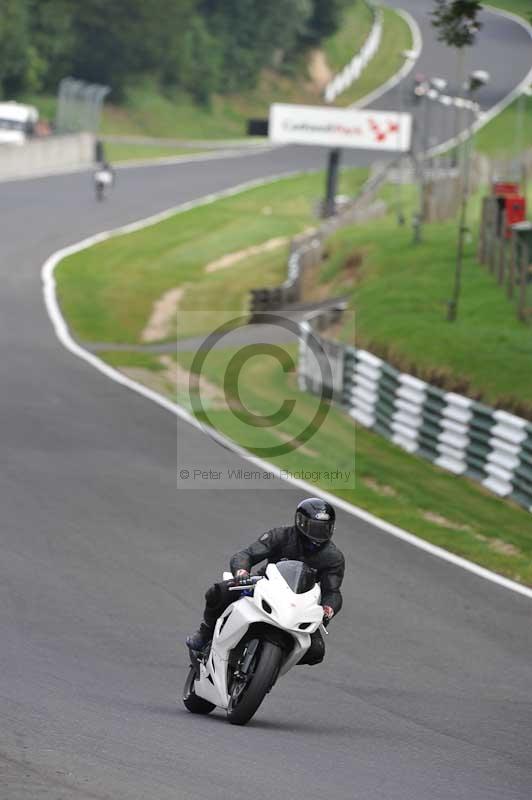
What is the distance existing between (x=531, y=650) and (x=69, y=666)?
443 cm

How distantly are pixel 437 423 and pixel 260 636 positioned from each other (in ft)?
43.4

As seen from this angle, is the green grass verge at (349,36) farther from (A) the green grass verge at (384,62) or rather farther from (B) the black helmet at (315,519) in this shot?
(B) the black helmet at (315,519)

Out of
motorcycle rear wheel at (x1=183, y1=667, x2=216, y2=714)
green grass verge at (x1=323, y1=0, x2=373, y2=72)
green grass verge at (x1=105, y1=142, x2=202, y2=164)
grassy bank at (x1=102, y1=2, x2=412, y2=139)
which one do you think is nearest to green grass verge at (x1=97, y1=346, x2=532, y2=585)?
motorcycle rear wheel at (x1=183, y1=667, x2=216, y2=714)

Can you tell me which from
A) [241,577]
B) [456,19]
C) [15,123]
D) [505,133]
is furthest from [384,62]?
[241,577]

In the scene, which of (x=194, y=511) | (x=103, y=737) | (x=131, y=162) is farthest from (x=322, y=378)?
(x=131, y=162)

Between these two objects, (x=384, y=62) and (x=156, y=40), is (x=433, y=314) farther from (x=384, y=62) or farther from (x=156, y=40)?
(x=384, y=62)

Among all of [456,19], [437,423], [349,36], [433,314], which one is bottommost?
[437,423]

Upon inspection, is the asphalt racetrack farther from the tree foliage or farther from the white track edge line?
the tree foliage

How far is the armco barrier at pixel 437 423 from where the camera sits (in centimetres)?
2080

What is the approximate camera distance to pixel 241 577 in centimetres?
1032

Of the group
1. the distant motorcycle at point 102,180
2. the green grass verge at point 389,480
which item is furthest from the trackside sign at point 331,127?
the green grass verge at point 389,480

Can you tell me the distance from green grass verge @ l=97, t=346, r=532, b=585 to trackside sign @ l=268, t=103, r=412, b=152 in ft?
87.0

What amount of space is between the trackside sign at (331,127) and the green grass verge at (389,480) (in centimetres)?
2653

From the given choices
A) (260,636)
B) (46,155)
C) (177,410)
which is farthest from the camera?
(46,155)
